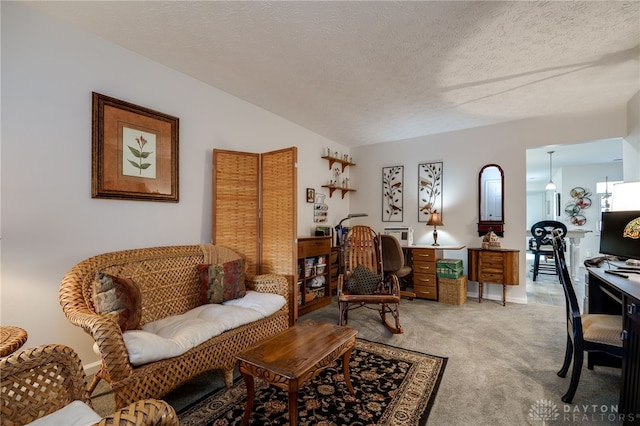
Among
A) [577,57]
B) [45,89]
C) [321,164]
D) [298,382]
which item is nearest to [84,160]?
[45,89]

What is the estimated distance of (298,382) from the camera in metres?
1.41

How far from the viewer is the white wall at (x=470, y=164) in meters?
3.95

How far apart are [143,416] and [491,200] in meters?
4.85

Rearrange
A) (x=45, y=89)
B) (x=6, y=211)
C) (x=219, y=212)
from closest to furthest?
(x=6, y=211)
(x=45, y=89)
(x=219, y=212)

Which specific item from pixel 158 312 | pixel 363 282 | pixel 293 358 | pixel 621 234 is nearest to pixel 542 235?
pixel 621 234

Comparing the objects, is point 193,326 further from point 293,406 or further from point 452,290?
point 452,290

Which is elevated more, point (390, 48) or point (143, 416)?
point (390, 48)

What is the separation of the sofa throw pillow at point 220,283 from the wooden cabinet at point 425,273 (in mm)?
2780

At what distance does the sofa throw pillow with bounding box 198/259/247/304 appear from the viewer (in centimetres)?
250

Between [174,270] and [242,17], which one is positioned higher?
[242,17]

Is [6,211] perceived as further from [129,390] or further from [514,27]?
[514,27]

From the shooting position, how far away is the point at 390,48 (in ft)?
7.86

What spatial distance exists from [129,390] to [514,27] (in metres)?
3.49

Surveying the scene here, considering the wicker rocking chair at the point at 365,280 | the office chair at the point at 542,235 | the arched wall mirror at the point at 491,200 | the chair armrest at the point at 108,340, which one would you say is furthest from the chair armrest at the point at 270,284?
the office chair at the point at 542,235
